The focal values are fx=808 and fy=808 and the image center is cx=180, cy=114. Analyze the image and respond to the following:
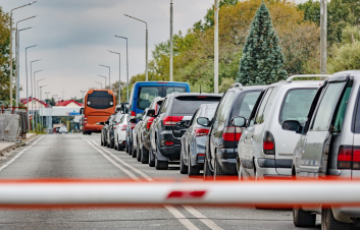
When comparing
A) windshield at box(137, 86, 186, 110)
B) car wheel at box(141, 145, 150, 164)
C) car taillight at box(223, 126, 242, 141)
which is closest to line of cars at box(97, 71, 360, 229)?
car taillight at box(223, 126, 242, 141)

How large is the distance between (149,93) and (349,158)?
83.1ft

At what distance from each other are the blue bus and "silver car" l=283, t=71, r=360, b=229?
78.0 ft

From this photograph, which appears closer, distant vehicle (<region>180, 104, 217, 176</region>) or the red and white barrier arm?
the red and white barrier arm

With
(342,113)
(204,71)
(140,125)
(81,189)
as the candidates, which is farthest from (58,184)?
(204,71)

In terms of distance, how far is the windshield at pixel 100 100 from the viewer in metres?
63.8

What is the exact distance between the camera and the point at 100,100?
2520 inches

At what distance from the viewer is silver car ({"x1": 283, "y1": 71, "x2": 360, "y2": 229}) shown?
596 centimetres

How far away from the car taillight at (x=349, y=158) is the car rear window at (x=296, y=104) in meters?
3.49

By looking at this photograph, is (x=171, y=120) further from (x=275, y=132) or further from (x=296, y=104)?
(x=275, y=132)

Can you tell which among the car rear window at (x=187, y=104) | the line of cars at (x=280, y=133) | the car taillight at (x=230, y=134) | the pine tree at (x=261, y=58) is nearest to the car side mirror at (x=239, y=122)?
the line of cars at (x=280, y=133)

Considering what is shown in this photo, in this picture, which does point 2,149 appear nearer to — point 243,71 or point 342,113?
point 342,113

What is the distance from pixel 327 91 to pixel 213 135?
Answer: 18.8ft

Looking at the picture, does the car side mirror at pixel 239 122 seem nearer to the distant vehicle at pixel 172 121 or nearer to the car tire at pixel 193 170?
the car tire at pixel 193 170

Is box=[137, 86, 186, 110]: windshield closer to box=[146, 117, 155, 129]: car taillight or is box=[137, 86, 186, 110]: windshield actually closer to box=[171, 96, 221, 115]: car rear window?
box=[146, 117, 155, 129]: car taillight
